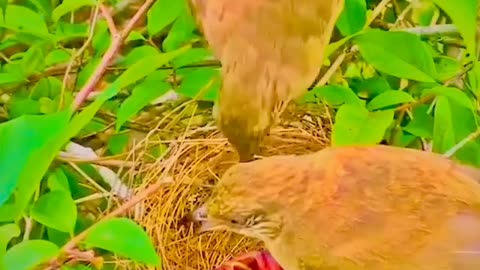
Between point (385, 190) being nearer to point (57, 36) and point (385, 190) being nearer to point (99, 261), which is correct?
point (99, 261)

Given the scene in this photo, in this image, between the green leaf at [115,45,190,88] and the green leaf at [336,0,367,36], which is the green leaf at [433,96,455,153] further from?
the green leaf at [115,45,190,88]

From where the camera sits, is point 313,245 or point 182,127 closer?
point 313,245

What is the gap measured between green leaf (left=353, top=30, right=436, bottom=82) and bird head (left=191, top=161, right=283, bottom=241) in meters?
0.21

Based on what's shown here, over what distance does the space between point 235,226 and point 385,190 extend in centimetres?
9

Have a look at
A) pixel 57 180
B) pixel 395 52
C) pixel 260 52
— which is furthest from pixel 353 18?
pixel 57 180

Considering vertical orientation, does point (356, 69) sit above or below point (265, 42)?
below

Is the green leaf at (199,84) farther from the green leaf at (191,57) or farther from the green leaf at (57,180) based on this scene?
the green leaf at (57,180)

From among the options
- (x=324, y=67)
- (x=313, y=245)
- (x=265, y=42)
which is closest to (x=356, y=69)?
(x=324, y=67)

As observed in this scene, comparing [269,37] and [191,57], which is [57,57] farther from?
[269,37]

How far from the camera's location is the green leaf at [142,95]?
0.79 metres

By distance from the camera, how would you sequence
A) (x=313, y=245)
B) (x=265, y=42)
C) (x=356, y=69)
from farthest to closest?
(x=356, y=69) < (x=265, y=42) < (x=313, y=245)

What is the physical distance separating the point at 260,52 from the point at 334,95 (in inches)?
5.7

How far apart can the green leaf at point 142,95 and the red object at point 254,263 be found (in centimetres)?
15

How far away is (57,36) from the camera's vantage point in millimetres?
878
